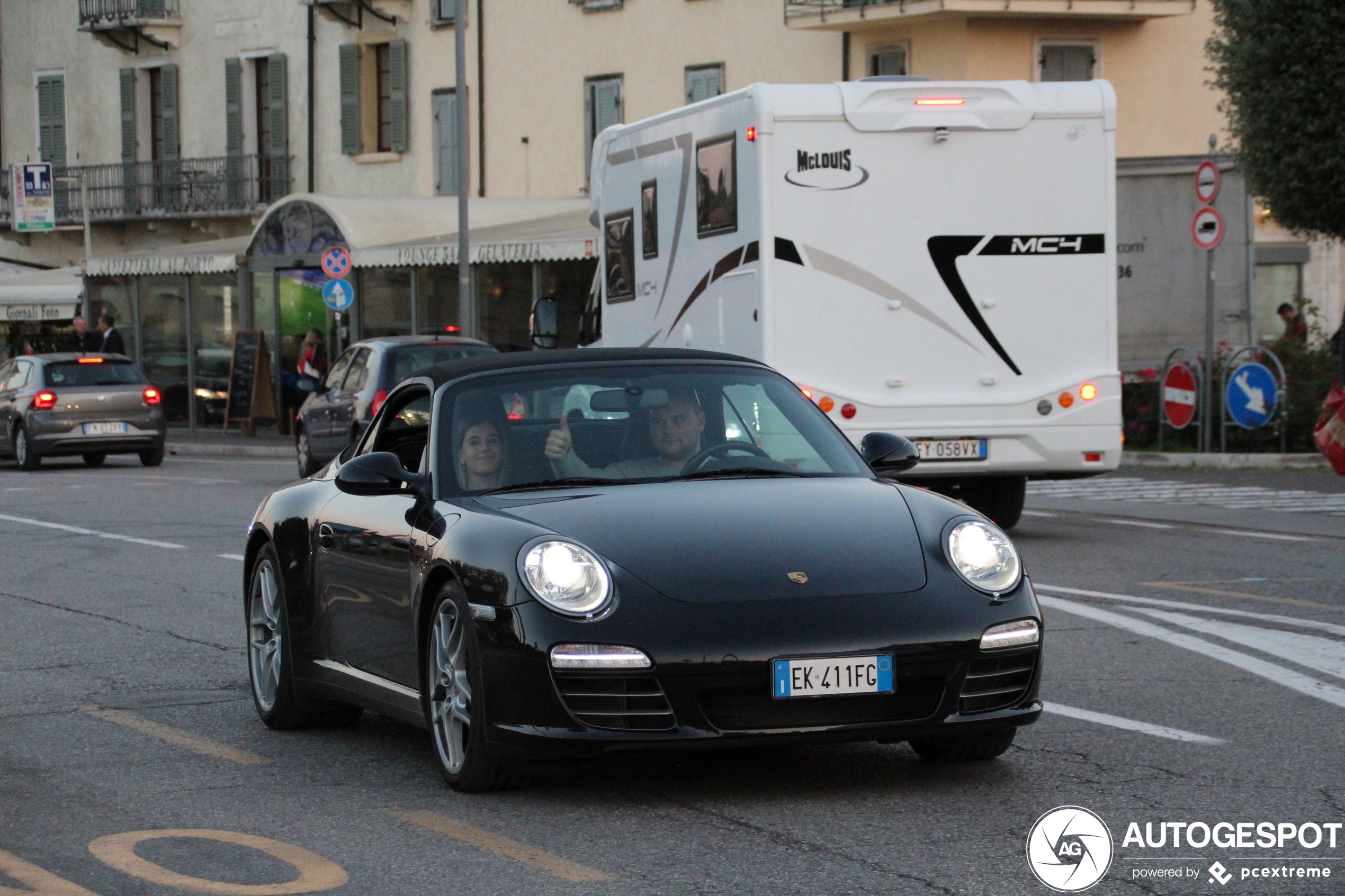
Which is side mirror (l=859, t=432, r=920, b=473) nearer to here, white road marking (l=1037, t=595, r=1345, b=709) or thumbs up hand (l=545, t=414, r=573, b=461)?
thumbs up hand (l=545, t=414, r=573, b=461)

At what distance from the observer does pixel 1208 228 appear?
74.2 ft

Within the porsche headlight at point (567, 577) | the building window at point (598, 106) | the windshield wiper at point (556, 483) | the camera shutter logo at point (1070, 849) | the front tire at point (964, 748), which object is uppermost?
the building window at point (598, 106)

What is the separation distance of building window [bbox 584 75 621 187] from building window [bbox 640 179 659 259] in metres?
22.4

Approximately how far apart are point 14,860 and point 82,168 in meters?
46.4

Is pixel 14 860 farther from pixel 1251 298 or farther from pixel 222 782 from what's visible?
pixel 1251 298

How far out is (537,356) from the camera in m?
7.46

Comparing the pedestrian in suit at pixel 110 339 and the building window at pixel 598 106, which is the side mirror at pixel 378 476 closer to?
the pedestrian in suit at pixel 110 339

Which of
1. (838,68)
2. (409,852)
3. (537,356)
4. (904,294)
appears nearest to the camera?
(409,852)

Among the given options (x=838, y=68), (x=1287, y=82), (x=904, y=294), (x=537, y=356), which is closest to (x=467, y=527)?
(x=537, y=356)

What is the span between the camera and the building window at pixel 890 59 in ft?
116

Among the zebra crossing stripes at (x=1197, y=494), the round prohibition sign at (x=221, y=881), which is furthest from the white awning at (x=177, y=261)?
the round prohibition sign at (x=221, y=881)

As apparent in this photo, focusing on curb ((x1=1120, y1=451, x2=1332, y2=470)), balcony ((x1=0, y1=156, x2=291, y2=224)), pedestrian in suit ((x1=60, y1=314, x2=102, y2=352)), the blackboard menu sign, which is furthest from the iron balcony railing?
curb ((x1=1120, y1=451, x2=1332, y2=470))

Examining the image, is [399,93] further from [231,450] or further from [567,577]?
[567,577]

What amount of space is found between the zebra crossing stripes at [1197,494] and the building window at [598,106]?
19292 mm
